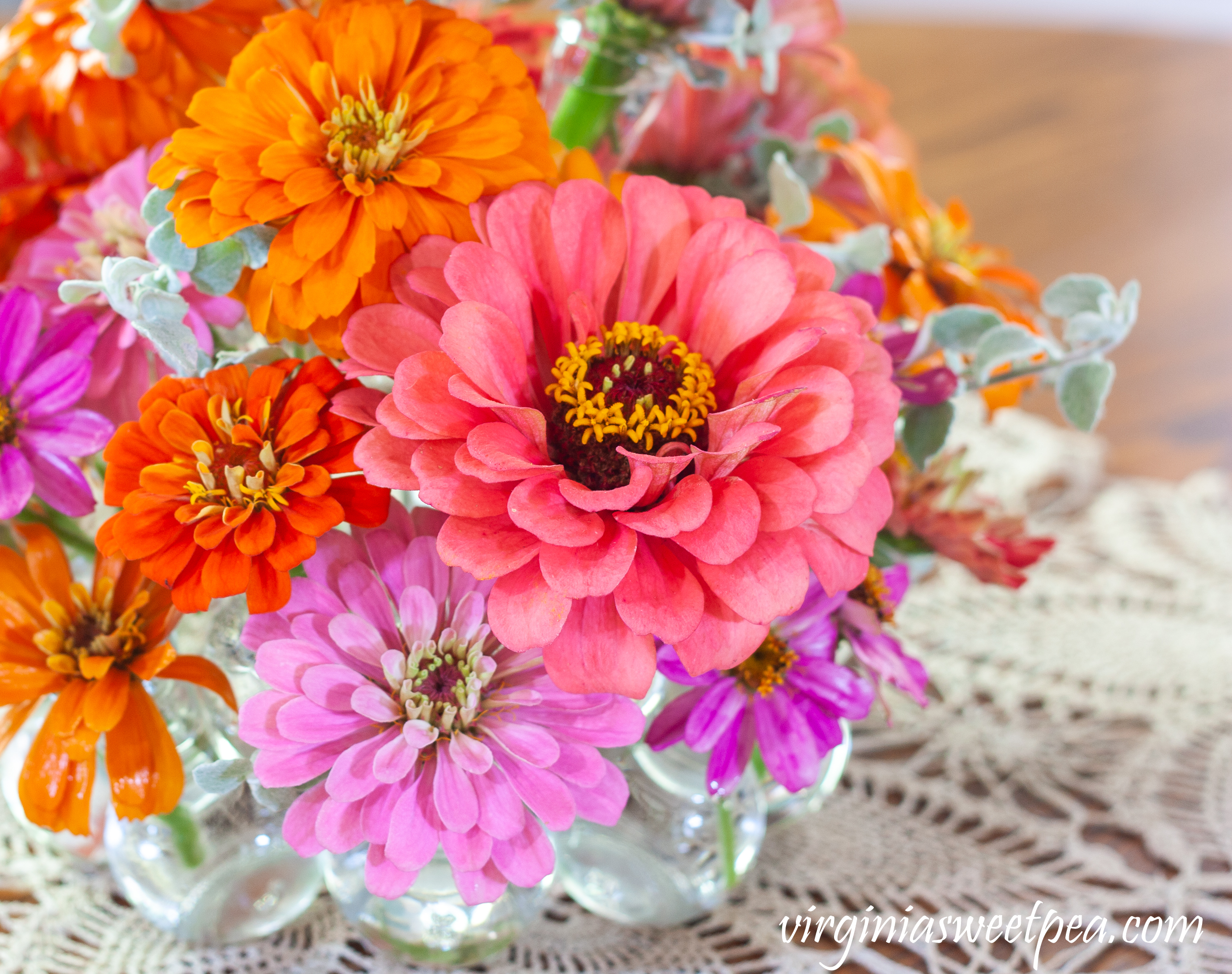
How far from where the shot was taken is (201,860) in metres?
0.36

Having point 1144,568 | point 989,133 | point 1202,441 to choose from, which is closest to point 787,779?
point 1144,568

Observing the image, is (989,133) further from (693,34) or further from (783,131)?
(693,34)

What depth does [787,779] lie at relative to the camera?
1.08 ft

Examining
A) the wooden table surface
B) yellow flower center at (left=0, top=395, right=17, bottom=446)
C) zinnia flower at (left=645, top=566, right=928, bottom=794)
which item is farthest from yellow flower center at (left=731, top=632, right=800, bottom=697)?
the wooden table surface

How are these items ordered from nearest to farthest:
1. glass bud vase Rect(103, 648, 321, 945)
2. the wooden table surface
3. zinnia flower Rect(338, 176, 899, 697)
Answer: zinnia flower Rect(338, 176, 899, 697) → glass bud vase Rect(103, 648, 321, 945) → the wooden table surface

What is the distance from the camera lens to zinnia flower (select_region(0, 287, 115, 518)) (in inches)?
12.2

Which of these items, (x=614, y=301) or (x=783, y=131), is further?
(x=783, y=131)

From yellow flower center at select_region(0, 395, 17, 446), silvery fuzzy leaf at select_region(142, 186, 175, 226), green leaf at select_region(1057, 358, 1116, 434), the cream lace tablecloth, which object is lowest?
the cream lace tablecloth

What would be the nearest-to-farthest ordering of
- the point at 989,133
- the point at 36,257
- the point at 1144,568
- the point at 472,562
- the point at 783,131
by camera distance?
1. the point at 472,562
2. the point at 36,257
3. the point at 783,131
4. the point at 1144,568
5. the point at 989,133

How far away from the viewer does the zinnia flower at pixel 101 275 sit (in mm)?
325

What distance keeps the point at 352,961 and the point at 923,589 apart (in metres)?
0.35

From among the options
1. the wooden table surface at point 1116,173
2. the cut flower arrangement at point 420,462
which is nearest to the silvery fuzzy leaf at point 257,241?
the cut flower arrangement at point 420,462

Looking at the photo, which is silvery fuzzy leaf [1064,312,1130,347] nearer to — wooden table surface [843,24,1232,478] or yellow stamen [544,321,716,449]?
yellow stamen [544,321,716,449]

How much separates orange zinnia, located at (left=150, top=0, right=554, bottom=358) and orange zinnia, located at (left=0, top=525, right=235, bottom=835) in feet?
0.31
